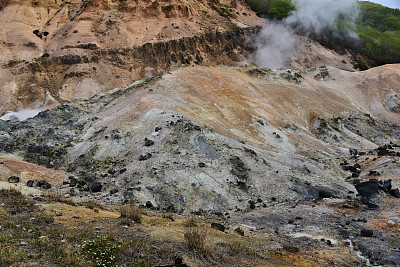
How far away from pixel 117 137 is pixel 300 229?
11100 mm

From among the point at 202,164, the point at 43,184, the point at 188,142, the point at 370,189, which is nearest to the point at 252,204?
the point at 202,164

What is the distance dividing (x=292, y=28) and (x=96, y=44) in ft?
122

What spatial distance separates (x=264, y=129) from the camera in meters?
23.0

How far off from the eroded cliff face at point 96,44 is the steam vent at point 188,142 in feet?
0.74

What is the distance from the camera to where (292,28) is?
185 feet

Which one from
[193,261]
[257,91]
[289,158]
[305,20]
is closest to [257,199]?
[289,158]

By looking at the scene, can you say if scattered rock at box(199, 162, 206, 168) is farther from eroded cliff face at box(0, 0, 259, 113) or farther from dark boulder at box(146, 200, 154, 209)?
eroded cliff face at box(0, 0, 259, 113)

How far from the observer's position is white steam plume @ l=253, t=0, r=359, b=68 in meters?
50.8

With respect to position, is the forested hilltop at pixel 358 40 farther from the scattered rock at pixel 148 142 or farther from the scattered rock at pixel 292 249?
the scattered rock at pixel 292 249

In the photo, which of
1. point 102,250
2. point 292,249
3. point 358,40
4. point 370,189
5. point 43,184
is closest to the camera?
point 102,250

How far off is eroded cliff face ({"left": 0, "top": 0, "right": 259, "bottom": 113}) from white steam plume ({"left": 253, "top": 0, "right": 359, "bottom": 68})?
3.85 meters

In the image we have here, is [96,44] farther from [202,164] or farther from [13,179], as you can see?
[202,164]

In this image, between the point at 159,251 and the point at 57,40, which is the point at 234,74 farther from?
the point at 159,251

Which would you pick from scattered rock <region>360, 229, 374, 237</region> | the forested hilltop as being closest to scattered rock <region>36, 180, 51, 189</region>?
scattered rock <region>360, 229, 374, 237</region>
